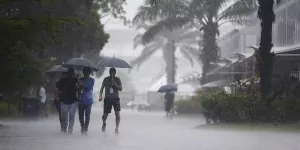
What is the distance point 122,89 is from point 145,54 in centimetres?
3478

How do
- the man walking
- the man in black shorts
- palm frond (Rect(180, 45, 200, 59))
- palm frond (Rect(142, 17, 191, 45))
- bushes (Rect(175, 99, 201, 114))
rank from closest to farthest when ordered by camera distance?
1. the man walking
2. the man in black shorts
3. bushes (Rect(175, 99, 201, 114))
4. palm frond (Rect(142, 17, 191, 45))
5. palm frond (Rect(180, 45, 200, 59))

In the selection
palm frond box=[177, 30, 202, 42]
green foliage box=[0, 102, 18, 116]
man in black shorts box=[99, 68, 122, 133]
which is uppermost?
palm frond box=[177, 30, 202, 42]

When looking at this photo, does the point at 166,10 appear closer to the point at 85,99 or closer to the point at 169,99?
the point at 169,99

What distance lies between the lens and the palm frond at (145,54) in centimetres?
5906

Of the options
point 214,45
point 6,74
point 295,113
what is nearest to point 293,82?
point 295,113

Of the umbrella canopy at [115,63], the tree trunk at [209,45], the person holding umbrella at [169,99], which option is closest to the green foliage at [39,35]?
the umbrella canopy at [115,63]

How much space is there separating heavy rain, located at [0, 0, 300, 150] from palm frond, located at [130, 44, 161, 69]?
970 centimetres

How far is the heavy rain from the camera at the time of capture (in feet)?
37.7

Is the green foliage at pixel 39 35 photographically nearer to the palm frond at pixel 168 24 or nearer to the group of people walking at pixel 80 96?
the group of people walking at pixel 80 96

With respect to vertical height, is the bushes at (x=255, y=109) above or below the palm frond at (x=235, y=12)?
below

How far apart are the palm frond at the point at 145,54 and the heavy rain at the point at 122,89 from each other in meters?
9.70

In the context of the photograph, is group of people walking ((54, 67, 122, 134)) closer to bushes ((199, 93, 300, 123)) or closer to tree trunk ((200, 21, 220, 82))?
bushes ((199, 93, 300, 123))

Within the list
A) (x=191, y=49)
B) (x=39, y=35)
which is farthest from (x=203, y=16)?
(x=191, y=49)

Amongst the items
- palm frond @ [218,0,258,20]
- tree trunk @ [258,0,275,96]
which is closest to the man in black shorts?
tree trunk @ [258,0,275,96]
